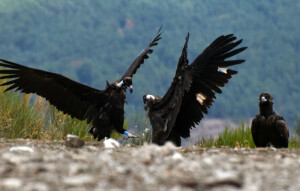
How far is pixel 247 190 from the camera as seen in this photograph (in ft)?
11.0

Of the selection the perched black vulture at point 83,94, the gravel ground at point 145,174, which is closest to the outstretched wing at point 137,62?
the perched black vulture at point 83,94

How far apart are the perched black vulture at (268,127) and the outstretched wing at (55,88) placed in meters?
2.59

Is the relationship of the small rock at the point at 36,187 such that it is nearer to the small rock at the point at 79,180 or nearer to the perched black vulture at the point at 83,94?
the small rock at the point at 79,180

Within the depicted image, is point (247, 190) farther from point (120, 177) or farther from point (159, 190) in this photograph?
point (120, 177)

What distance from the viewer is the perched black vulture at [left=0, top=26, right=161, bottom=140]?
8359 millimetres

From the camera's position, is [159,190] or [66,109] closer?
[159,190]

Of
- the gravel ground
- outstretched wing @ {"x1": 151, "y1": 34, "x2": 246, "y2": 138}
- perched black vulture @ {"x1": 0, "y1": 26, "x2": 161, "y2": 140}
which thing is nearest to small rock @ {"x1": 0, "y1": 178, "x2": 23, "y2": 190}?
the gravel ground

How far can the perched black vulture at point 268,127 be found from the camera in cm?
808

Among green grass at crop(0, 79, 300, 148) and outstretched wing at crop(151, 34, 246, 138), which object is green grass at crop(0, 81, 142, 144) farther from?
outstretched wing at crop(151, 34, 246, 138)

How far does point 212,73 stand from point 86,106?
7.69 ft

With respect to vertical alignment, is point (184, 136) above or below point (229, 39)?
below

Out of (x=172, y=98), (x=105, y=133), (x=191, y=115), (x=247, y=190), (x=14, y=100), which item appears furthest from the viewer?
(x=14, y=100)

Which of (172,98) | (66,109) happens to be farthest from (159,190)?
(66,109)

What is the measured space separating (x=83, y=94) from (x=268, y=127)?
3.08 meters
